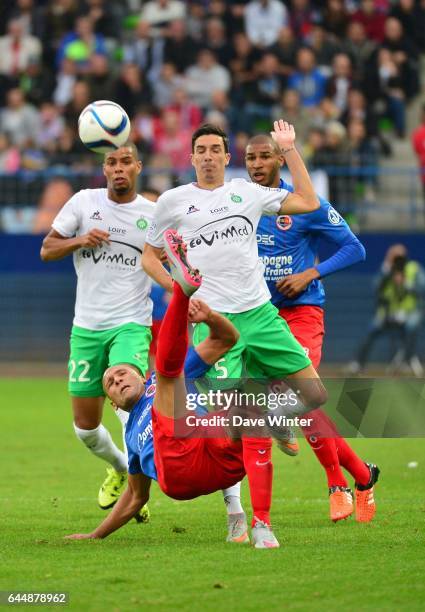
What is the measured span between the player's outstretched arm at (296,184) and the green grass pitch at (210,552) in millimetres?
2198

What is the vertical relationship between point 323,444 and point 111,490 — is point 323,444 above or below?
above

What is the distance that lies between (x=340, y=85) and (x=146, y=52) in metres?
3.92

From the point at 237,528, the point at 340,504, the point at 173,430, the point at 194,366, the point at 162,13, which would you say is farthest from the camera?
the point at 162,13

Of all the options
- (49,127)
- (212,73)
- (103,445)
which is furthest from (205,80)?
(103,445)

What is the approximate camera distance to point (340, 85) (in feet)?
78.1

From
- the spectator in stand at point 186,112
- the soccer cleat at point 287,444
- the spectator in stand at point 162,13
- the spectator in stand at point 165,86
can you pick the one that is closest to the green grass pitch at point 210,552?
the soccer cleat at point 287,444

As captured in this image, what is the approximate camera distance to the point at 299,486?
442 inches

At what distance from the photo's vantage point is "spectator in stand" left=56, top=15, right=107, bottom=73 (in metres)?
24.7

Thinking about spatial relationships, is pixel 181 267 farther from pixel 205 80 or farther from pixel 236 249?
pixel 205 80

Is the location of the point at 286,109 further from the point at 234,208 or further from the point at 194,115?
the point at 234,208

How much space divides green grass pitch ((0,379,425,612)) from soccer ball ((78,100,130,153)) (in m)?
2.85

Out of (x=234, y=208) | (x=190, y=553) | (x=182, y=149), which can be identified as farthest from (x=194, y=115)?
(x=190, y=553)

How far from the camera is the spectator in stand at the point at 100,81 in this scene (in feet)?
78.0

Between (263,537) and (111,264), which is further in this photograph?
(111,264)
